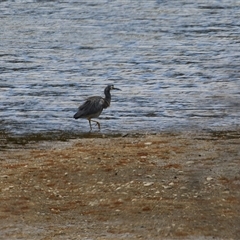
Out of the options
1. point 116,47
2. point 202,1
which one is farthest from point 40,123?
point 202,1

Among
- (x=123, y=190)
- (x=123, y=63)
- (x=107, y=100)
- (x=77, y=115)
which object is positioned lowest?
(x=123, y=63)

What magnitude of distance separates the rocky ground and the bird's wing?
1938 mm

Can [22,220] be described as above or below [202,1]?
above

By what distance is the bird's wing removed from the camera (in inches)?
720

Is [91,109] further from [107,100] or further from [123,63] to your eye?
[123,63]

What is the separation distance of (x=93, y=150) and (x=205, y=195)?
3.42 m

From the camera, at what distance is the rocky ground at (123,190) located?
1124 centimetres

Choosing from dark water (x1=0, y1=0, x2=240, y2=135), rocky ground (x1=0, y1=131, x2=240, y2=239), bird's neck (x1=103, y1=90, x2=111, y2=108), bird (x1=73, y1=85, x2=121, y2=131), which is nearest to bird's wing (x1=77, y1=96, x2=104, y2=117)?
bird (x1=73, y1=85, x2=121, y2=131)

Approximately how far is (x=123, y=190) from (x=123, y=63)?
553 inches

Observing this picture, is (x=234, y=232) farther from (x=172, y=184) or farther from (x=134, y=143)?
(x=134, y=143)

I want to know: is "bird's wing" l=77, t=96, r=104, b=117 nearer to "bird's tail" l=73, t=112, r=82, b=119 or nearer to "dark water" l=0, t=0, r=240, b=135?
"bird's tail" l=73, t=112, r=82, b=119

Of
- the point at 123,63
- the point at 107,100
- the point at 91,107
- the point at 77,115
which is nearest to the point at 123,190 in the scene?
the point at 77,115

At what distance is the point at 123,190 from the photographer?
12.8 meters

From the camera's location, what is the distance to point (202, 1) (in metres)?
41.6
